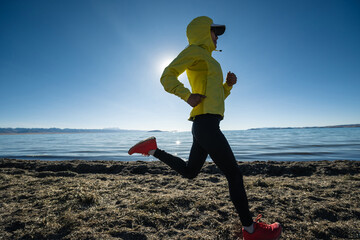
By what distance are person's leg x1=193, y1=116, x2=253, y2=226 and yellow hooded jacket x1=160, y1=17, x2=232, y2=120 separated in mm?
166

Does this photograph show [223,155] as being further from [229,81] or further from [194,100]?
[229,81]

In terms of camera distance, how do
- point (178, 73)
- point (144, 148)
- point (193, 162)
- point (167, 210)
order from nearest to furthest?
point (178, 73)
point (193, 162)
point (144, 148)
point (167, 210)

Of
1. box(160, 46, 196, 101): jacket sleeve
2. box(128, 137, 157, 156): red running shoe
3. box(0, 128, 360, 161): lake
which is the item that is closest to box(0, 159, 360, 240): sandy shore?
box(128, 137, 157, 156): red running shoe

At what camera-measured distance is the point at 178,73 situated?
201 cm

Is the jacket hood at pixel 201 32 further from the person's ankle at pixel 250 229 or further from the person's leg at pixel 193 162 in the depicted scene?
the person's ankle at pixel 250 229

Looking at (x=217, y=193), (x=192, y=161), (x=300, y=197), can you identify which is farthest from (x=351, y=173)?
(x=192, y=161)

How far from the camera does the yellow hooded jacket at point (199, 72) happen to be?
1.95 meters

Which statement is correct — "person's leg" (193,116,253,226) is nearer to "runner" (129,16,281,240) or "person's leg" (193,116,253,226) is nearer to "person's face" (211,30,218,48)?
"runner" (129,16,281,240)

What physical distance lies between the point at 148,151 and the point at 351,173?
19.2 ft

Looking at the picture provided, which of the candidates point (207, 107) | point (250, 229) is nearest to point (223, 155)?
point (207, 107)

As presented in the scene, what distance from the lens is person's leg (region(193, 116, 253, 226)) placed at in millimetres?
1870

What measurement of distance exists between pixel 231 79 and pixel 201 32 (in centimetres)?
76

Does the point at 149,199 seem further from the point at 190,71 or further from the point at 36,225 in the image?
the point at 190,71

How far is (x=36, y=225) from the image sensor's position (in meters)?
2.28
